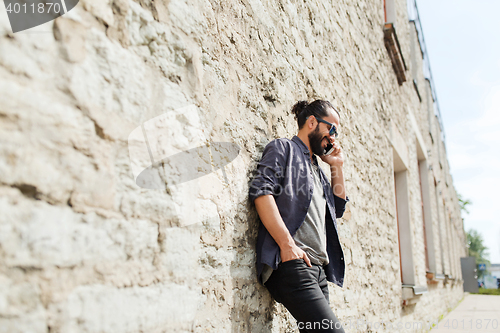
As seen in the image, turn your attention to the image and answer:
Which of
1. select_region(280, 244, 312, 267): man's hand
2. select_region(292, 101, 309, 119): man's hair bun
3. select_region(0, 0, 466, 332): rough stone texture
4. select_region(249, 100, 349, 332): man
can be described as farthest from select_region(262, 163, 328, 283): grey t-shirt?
select_region(292, 101, 309, 119): man's hair bun

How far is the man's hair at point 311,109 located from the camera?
2.15 m

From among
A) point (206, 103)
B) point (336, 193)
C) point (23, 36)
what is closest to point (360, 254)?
point (336, 193)

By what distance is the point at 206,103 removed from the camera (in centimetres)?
160

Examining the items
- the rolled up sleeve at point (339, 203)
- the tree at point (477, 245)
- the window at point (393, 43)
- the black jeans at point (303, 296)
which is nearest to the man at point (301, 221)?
the black jeans at point (303, 296)

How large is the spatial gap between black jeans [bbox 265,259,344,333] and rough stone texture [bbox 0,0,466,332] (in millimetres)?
162

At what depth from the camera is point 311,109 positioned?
7.16 ft

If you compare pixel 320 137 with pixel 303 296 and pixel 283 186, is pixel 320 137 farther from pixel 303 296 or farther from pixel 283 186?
pixel 303 296

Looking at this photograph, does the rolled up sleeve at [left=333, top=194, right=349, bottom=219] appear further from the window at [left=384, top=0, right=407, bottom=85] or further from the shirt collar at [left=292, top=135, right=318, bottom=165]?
the window at [left=384, top=0, right=407, bottom=85]

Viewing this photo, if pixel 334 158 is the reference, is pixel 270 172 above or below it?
below

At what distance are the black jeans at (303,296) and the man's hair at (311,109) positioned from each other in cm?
91

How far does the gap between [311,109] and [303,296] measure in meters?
1.10

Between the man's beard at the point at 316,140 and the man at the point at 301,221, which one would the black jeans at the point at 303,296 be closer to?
the man at the point at 301,221

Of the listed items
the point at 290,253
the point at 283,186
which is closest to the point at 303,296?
the point at 290,253

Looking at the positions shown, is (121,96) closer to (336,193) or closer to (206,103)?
(206,103)
